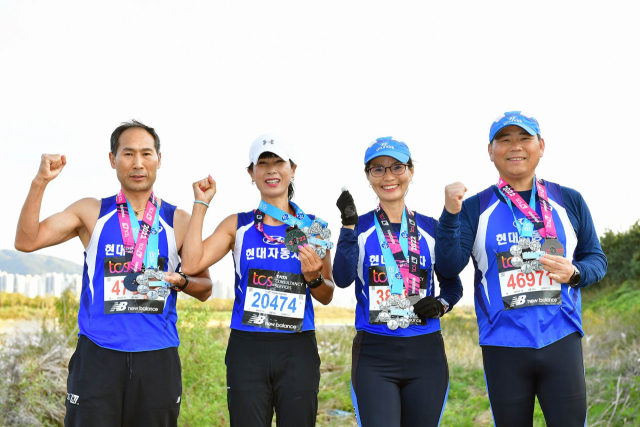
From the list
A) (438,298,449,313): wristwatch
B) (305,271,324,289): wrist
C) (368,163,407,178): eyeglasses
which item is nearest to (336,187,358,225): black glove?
(368,163,407,178): eyeglasses

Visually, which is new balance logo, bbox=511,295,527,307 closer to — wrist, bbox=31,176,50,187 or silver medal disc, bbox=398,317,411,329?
silver medal disc, bbox=398,317,411,329

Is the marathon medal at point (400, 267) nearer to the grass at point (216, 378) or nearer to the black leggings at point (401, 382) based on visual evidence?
the black leggings at point (401, 382)

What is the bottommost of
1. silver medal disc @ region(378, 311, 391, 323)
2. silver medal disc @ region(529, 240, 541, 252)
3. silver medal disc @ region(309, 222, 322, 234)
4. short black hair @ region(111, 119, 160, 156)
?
silver medal disc @ region(378, 311, 391, 323)

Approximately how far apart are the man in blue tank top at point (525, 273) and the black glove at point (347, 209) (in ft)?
1.98

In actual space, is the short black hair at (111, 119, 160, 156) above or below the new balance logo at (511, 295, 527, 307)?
above

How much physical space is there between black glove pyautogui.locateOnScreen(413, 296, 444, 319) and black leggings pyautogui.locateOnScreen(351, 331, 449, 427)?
163 mm

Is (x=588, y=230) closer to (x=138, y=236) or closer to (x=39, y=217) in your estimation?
(x=138, y=236)

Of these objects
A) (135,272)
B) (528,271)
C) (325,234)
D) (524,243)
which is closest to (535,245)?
(524,243)

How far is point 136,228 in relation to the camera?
4059 mm

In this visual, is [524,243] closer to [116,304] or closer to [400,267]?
[400,267]

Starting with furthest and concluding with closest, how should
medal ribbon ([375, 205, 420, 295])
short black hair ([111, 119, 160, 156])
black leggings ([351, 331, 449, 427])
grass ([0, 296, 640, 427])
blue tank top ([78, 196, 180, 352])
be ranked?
grass ([0, 296, 640, 427]) < short black hair ([111, 119, 160, 156]) < medal ribbon ([375, 205, 420, 295]) < blue tank top ([78, 196, 180, 352]) < black leggings ([351, 331, 449, 427])

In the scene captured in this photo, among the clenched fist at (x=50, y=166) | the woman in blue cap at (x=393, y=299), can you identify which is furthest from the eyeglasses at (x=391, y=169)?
the clenched fist at (x=50, y=166)

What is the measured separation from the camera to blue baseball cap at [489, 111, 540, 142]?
404cm

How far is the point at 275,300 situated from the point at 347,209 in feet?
2.66
